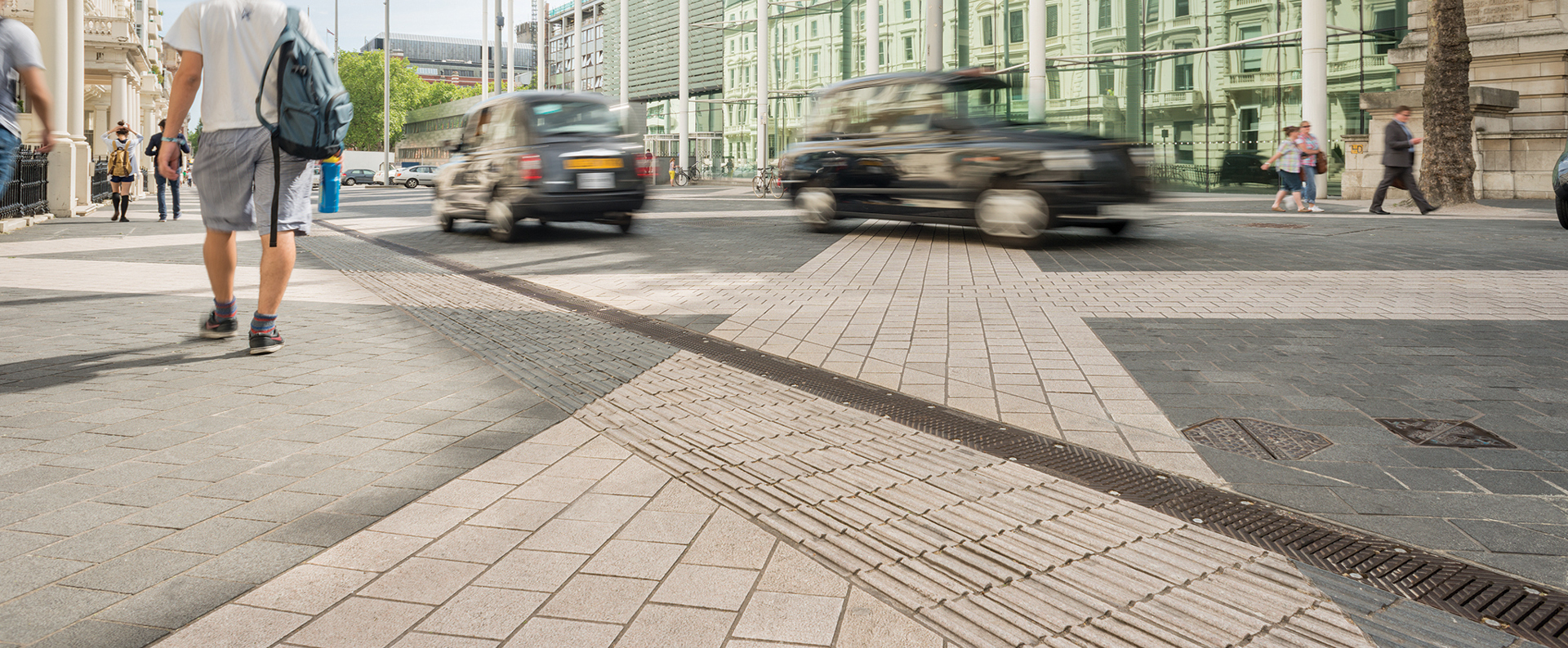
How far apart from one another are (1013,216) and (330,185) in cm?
666

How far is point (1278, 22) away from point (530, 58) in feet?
442

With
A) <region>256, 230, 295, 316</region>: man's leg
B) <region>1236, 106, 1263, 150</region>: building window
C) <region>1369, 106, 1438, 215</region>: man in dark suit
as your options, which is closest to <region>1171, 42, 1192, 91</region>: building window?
<region>1236, 106, 1263, 150</region>: building window

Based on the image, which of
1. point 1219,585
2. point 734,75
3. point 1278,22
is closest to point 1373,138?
point 1278,22

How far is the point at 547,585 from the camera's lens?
268cm

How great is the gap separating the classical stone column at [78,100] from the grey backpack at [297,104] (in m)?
17.9

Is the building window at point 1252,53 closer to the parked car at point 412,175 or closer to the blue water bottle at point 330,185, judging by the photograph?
the blue water bottle at point 330,185

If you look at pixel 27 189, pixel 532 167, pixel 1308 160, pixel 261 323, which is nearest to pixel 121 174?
pixel 27 189

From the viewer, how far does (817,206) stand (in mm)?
14828

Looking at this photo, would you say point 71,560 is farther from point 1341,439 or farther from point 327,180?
point 327,180

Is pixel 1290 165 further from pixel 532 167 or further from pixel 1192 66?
pixel 1192 66

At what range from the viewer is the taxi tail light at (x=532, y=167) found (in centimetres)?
1286

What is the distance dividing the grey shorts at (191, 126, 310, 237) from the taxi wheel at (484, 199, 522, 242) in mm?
7534

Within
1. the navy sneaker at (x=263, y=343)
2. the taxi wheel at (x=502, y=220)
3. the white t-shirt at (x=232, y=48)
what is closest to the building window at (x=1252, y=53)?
the taxi wheel at (x=502, y=220)

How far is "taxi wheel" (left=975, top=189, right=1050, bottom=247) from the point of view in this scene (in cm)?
1164
